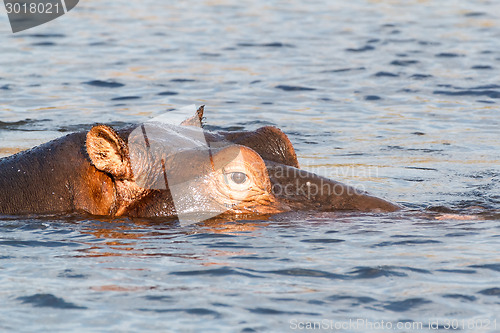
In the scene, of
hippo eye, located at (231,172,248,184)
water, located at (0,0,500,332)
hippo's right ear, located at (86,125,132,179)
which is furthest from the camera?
hippo eye, located at (231,172,248,184)

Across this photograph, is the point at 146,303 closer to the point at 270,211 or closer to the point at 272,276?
the point at 272,276

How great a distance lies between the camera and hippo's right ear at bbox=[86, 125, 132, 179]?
6691mm

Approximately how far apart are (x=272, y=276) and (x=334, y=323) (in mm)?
917

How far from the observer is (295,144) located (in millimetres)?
12172

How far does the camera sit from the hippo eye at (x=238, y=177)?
23.3 ft

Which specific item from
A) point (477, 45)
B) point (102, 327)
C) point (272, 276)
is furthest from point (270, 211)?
point (477, 45)

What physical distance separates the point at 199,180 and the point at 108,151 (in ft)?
2.58

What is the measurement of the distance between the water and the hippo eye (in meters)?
0.38

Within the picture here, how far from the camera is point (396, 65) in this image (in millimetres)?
17344
